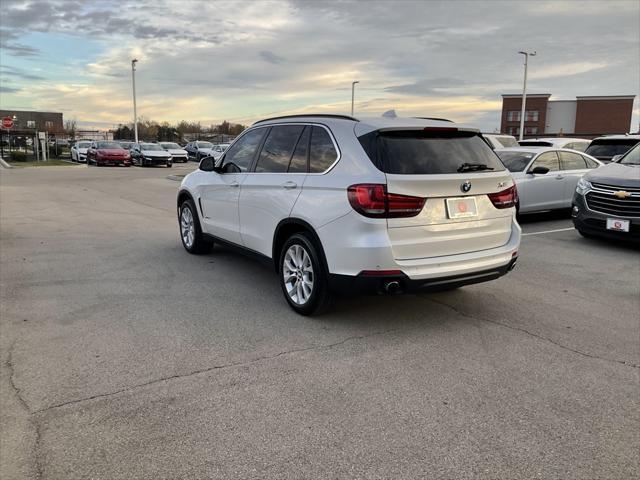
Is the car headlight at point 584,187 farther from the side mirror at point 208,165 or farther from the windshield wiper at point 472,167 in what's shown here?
the side mirror at point 208,165

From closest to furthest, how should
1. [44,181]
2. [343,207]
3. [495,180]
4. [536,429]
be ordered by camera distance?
1. [536,429]
2. [343,207]
3. [495,180]
4. [44,181]

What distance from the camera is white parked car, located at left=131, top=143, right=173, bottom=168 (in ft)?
110

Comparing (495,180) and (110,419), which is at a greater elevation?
(495,180)

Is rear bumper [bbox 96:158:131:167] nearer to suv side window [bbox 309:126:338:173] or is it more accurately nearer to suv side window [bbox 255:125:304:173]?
suv side window [bbox 255:125:304:173]

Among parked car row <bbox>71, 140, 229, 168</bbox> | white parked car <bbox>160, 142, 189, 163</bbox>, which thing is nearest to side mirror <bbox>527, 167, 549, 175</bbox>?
parked car row <bbox>71, 140, 229, 168</bbox>

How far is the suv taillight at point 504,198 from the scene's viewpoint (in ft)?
16.0

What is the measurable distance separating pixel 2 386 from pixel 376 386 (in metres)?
2.57

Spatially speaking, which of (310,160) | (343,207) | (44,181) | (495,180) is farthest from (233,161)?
(44,181)

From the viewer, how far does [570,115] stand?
8981 cm

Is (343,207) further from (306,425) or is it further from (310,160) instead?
(306,425)

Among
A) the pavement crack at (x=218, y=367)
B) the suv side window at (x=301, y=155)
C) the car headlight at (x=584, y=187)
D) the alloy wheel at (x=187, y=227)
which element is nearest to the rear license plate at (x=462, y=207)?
the pavement crack at (x=218, y=367)

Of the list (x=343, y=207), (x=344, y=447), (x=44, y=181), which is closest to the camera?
(x=344, y=447)

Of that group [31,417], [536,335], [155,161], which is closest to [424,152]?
[536,335]

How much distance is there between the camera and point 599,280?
655cm
